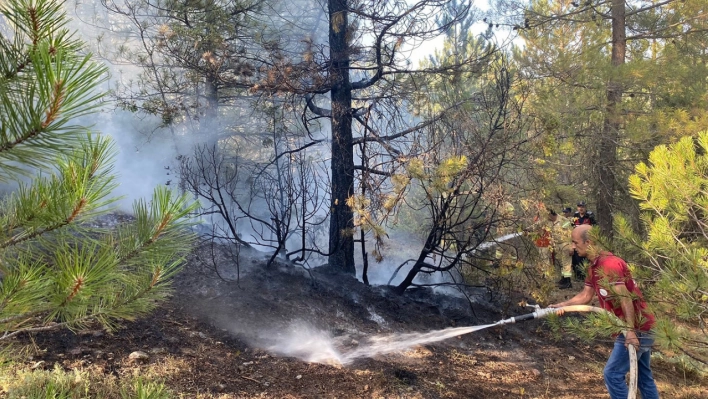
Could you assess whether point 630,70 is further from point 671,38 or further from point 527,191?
point 527,191

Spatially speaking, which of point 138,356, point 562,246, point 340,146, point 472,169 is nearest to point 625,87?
point 562,246

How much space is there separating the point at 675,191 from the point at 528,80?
727 centimetres

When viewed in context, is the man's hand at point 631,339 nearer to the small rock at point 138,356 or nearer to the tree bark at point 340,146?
the small rock at point 138,356

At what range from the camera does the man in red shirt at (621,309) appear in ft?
11.3

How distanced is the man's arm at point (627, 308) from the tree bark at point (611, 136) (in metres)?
6.10

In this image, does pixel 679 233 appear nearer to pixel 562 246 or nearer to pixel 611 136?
pixel 562 246

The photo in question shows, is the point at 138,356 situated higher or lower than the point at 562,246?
lower

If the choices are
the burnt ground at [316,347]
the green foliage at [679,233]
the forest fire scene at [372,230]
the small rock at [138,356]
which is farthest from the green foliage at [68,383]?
the green foliage at [679,233]

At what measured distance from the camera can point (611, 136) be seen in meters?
9.41

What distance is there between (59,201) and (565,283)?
10.1m

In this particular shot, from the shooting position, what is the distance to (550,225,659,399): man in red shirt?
11.3 feet

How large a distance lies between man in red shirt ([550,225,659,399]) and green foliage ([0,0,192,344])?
3.24 meters

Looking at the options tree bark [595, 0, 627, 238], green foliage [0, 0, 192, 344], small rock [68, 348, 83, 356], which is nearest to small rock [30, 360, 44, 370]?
small rock [68, 348, 83, 356]

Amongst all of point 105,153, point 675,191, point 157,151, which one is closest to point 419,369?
point 675,191
